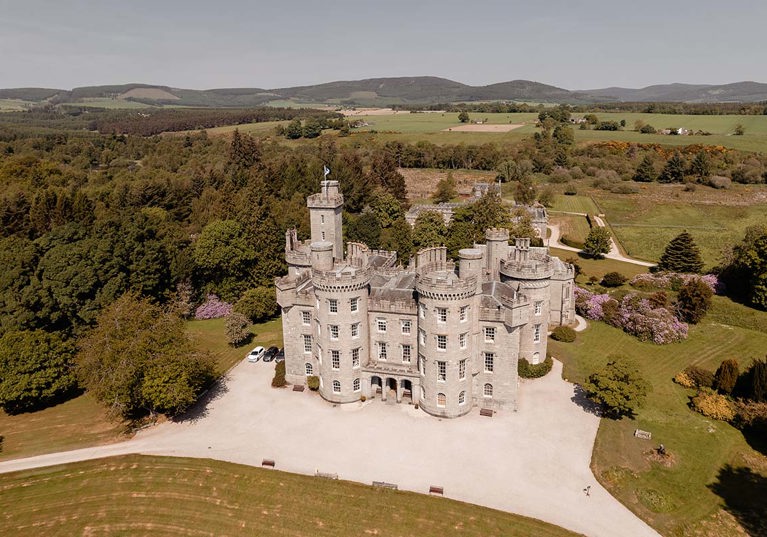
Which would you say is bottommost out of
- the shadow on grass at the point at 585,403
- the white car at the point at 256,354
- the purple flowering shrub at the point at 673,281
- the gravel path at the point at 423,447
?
the gravel path at the point at 423,447

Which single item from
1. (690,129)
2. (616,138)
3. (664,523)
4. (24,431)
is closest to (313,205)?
(24,431)

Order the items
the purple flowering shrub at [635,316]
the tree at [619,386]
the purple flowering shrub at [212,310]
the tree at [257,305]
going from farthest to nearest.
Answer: the purple flowering shrub at [212,310], the tree at [257,305], the purple flowering shrub at [635,316], the tree at [619,386]

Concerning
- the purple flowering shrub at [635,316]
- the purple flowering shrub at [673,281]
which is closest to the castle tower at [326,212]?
the purple flowering shrub at [635,316]

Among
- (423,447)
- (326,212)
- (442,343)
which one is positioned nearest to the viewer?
(423,447)

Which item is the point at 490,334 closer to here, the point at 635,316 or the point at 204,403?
the point at 635,316

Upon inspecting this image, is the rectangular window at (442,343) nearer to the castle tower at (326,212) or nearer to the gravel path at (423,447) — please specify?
the gravel path at (423,447)

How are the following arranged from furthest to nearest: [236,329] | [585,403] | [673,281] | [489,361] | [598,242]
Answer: [598,242] < [673,281] < [236,329] < [585,403] < [489,361]

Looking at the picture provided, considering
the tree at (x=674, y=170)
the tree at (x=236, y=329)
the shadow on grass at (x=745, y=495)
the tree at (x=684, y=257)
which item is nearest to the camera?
the shadow on grass at (x=745, y=495)

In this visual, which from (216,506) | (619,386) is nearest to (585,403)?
(619,386)
